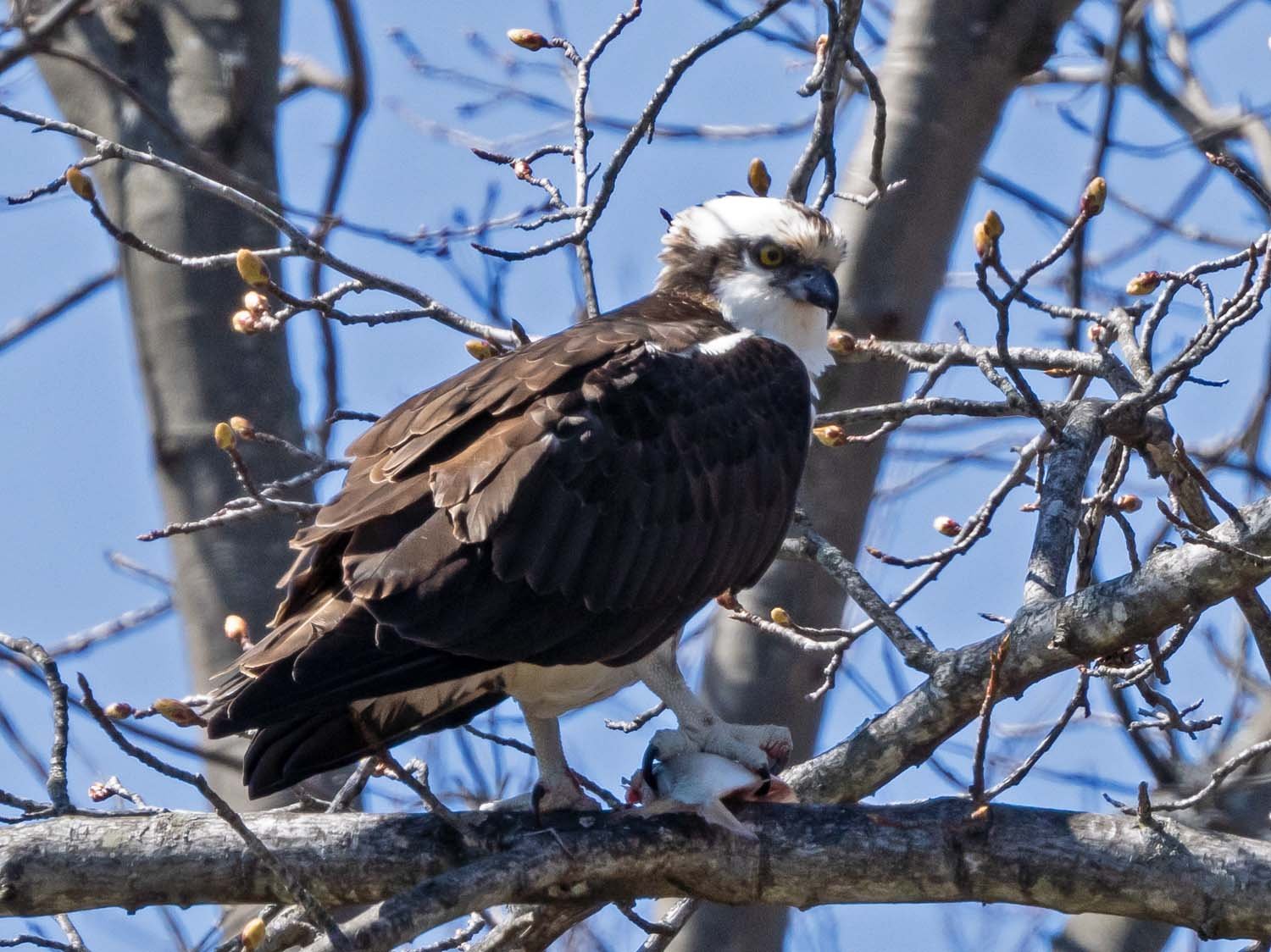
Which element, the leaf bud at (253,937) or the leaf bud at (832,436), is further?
the leaf bud at (832,436)

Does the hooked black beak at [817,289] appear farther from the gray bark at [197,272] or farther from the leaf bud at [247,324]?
the gray bark at [197,272]

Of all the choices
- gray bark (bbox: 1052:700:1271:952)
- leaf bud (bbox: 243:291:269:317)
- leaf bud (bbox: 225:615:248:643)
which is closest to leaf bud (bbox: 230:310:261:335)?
leaf bud (bbox: 243:291:269:317)

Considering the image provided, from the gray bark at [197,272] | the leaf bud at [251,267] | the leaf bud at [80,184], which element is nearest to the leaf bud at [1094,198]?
the leaf bud at [251,267]

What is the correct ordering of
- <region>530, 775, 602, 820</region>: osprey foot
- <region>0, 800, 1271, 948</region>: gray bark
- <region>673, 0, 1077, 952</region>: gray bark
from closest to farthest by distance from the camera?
<region>0, 800, 1271, 948</region>: gray bark < <region>530, 775, 602, 820</region>: osprey foot < <region>673, 0, 1077, 952</region>: gray bark

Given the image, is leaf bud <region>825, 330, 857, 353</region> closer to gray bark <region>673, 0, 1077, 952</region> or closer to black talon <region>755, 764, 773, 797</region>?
gray bark <region>673, 0, 1077, 952</region>

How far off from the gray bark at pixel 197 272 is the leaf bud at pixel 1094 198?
3.21 meters

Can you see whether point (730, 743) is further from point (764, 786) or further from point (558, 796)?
point (558, 796)

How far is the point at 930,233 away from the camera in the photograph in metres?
6.62

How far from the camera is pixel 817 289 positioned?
220 inches

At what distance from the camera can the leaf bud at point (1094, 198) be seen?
4.22 metres

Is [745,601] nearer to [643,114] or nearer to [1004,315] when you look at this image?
[643,114]

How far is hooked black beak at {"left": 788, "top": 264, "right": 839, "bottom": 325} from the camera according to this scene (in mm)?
5562

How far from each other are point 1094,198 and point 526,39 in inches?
78.3

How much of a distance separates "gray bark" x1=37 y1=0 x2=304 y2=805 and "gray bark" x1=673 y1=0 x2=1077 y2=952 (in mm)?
1863
